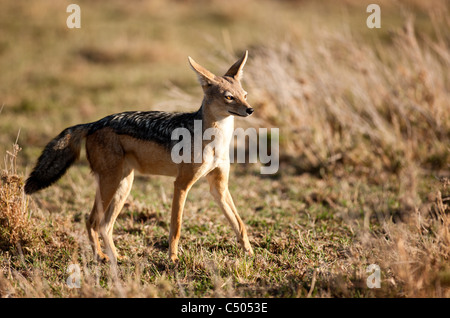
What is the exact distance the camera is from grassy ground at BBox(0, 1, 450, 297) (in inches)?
166

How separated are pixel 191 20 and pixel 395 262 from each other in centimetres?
1816

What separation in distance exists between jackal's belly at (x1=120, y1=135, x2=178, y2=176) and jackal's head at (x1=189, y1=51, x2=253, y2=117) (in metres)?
0.75

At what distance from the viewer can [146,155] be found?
→ 16.5ft

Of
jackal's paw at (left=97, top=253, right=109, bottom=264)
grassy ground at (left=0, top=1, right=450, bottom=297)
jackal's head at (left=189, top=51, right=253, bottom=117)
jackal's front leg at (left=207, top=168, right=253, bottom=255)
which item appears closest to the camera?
grassy ground at (left=0, top=1, right=450, bottom=297)

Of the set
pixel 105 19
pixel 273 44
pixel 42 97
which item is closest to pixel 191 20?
pixel 105 19

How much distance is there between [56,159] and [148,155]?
40.3 inches

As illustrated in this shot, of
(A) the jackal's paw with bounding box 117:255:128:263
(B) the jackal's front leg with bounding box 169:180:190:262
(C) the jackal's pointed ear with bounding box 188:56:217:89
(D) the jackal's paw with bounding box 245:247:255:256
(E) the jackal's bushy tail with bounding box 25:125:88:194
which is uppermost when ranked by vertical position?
(C) the jackal's pointed ear with bounding box 188:56:217:89

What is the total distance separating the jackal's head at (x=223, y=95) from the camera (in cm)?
474

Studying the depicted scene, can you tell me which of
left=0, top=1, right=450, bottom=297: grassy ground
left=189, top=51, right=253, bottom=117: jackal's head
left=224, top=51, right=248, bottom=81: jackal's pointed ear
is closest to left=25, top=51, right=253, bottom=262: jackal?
left=189, top=51, right=253, bottom=117: jackal's head

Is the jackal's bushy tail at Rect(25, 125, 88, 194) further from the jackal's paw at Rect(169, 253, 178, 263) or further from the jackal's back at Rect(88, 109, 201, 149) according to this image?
the jackal's paw at Rect(169, 253, 178, 263)

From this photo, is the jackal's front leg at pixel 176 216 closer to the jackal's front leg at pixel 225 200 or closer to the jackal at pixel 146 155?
the jackal at pixel 146 155

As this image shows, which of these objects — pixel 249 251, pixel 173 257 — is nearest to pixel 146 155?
pixel 173 257
